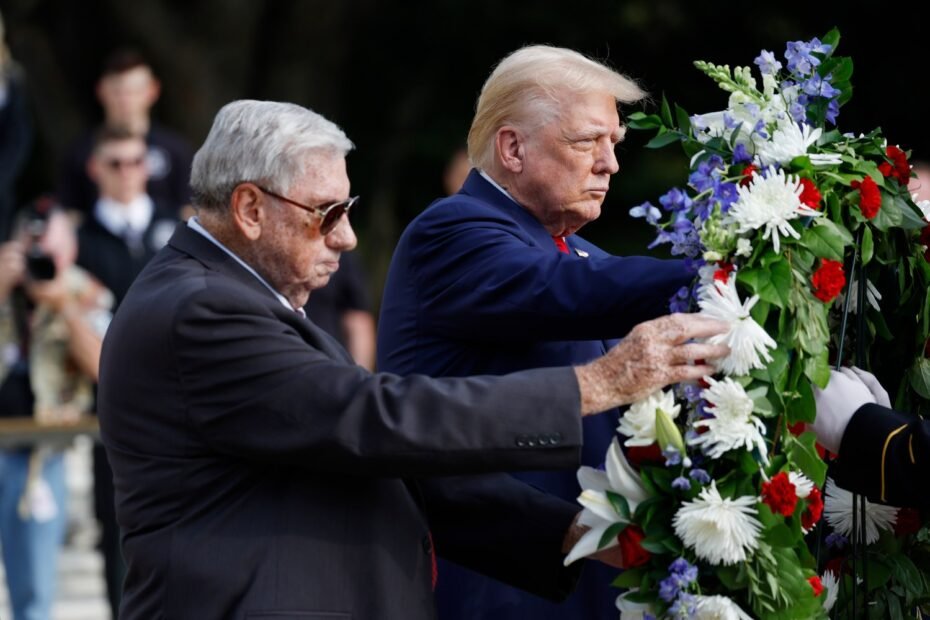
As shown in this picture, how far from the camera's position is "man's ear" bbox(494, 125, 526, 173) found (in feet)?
13.0

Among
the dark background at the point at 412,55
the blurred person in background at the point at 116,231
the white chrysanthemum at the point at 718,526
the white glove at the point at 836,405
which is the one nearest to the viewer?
the white chrysanthemum at the point at 718,526

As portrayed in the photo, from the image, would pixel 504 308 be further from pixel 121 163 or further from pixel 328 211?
pixel 121 163

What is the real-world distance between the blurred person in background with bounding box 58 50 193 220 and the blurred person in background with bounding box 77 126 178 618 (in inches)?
3.0

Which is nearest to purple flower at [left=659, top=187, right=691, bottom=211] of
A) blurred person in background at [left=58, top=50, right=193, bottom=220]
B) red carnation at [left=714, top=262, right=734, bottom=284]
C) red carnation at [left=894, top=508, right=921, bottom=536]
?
red carnation at [left=714, top=262, right=734, bottom=284]

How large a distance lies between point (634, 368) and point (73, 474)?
11.0m

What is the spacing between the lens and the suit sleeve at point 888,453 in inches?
139

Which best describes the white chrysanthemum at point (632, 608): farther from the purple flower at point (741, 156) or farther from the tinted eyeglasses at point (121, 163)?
the tinted eyeglasses at point (121, 163)

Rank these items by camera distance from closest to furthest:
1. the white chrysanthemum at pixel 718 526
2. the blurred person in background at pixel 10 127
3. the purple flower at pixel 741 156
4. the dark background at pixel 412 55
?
the white chrysanthemum at pixel 718 526, the purple flower at pixel 741 156, the blurred person in background at pixel 10 127, the dark background at pixel 412 55

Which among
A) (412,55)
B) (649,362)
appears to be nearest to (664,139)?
(649,362)

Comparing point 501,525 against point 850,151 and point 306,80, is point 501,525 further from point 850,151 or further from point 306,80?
point 306,80

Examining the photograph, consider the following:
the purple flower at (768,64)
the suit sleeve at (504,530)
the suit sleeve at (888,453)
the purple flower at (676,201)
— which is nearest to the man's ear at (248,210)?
the suit sleeve at (504,530)

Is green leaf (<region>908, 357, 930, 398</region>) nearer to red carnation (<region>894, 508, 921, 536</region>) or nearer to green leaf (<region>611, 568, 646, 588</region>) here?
red carnation (<region>894, 508, 921, 536</region>)

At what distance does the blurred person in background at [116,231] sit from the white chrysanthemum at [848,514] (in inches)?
157

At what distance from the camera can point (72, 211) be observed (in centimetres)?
799
